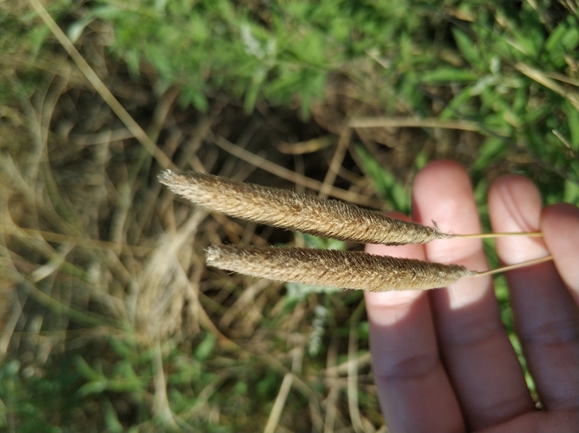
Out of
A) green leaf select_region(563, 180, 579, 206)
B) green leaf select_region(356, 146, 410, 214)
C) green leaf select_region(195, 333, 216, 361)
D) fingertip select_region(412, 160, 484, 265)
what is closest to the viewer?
green leaf select_region(563, 180, 579, 206)

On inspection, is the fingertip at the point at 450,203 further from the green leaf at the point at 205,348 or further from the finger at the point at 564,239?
the green leaf at the point at 205,348

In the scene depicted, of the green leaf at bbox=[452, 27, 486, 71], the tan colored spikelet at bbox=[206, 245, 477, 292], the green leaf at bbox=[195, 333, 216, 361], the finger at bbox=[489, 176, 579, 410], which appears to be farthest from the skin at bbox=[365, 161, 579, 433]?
the green leaf at bbox=[195, 333, 216, 361]

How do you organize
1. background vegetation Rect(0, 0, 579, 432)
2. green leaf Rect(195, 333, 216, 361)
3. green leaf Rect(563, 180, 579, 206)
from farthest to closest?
green leaf Rect(195, 333, 216, 361)
background vegetation Rect(0, 0, 579, 432)
green leaf Rect(563, 180, 579, 206)

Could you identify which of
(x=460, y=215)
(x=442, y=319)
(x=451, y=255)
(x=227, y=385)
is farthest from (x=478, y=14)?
(x=227, y=385)

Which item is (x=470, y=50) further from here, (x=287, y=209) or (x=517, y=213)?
(x=287, y=209)

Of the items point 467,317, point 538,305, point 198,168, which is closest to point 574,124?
point 538,305

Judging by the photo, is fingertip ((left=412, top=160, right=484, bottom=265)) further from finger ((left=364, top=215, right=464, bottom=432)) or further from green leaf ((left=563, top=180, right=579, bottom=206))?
green leaf ((left=563, top=180, right=579, bottom=206))
